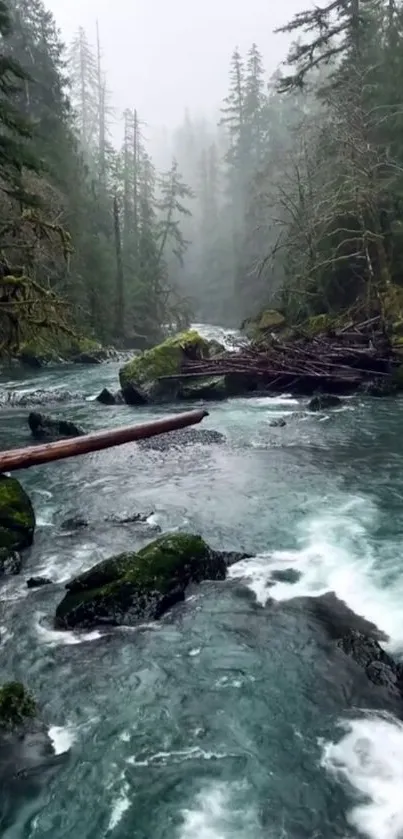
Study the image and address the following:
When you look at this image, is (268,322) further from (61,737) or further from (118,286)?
(61,737)

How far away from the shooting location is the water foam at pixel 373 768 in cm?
440

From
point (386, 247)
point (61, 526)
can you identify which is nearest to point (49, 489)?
point (61, 526)

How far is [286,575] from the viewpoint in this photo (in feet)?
26.6

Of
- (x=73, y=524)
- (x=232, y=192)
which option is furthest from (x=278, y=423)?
(x=232, y=192)

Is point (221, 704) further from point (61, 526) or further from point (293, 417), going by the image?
point (293, 417)

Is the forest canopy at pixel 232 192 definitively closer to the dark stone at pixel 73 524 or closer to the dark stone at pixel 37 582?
the dark stone at pixel 73 524

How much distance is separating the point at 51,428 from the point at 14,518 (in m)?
6.47

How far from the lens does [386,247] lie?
26.4m

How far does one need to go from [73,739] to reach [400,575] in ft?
15.0

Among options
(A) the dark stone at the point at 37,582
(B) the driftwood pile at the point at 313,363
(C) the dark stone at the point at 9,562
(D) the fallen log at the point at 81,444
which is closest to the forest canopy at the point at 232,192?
(B) the driftwood pile at the point at 313,363

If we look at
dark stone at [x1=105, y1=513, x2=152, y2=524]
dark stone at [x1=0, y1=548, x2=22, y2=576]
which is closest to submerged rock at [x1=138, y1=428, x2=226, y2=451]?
dark stone at [x1=105, y1=513, x2=152, y2=524]

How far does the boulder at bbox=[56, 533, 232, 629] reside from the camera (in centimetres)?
694

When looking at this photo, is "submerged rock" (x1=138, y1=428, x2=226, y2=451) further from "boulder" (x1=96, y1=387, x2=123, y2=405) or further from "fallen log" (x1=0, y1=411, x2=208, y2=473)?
"fallen log" (x1=0, y1=411, x2=208, y2=473)

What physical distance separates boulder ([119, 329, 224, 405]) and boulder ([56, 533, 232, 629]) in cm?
1257
